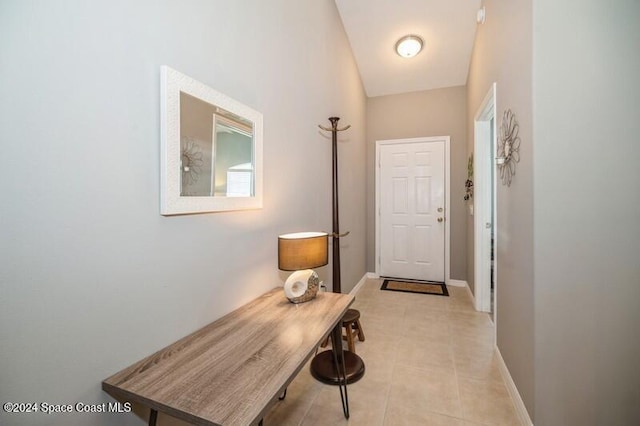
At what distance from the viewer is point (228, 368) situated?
949 millimetres

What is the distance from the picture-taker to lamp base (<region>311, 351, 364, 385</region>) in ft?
6.21

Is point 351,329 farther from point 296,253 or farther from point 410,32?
point 410,32

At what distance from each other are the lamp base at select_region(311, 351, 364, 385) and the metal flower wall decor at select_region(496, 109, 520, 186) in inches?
62.3

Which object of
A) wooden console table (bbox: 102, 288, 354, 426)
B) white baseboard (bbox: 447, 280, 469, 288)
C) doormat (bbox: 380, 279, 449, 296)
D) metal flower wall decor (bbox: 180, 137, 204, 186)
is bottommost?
doormat (bbox: 380, 279, 449, 296)

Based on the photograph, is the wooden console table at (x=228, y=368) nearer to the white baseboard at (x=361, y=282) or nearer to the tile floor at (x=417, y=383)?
the tile floor at (x=417, y=383)

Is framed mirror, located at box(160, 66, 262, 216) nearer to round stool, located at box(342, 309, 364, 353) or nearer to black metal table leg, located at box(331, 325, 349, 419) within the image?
black metal table leg, located at box(331, 325, 349, 419)

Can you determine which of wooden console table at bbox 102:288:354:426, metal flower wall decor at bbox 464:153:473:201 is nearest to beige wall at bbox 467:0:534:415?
wooden console table at bbox 102:288:354:426

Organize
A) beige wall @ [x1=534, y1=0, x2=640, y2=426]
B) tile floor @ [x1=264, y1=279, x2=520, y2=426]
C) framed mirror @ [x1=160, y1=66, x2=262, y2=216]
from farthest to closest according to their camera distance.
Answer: tile floor @ [x1=264, y1=279, x2=520, y2=426] → beige wall @ [x1=534, y1=0, x2=640, y2=426] → framed mirror @ [x1=160, y1=66, x2=262, y2=216]

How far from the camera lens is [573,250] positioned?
1377 millimetres

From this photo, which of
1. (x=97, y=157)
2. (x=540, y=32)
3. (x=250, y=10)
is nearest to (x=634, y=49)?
(x=540, y=32)

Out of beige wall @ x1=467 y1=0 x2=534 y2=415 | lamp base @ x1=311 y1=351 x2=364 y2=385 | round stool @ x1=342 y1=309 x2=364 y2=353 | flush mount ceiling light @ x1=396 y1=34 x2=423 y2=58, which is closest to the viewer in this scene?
beige wall @ x1=467 y1=0 x2=534 y2=415

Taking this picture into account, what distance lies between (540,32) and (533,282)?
1224 mm

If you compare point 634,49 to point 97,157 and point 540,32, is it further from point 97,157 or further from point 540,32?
point 97,157

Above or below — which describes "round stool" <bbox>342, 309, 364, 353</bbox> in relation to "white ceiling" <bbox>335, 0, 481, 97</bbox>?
below
